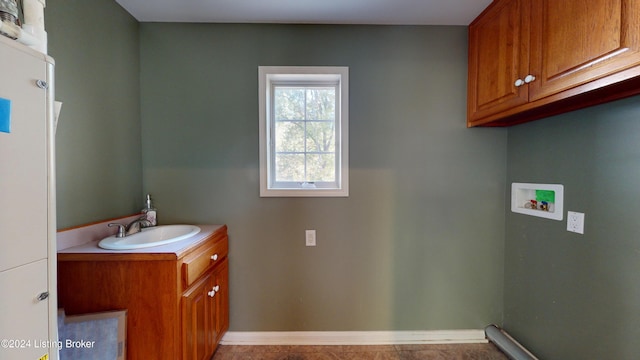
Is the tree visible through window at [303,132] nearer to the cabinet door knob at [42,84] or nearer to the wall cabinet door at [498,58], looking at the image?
the wall cabinet door at [498,58]

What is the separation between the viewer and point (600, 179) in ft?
4.12

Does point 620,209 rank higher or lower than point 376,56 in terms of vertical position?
lower

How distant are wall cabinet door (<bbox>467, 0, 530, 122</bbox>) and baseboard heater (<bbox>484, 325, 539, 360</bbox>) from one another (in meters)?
1.58

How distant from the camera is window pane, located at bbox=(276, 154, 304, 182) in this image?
1.93 m

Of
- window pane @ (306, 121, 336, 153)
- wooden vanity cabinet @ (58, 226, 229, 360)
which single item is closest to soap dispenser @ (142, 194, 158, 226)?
wooden vanity cabinet @ (58, 226, 229, 360)

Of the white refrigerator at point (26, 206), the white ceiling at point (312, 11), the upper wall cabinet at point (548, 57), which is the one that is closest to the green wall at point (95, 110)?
the white ceiling at point (312, 11)

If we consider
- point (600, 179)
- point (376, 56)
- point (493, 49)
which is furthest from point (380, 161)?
point (600, 179)

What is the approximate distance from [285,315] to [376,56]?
207cm

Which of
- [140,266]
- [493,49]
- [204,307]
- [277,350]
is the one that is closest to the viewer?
[140,266]

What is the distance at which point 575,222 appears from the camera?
4.48ft

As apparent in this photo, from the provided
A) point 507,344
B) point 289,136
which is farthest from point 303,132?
point 507,344

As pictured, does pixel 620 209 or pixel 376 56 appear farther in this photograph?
pixel 376 56

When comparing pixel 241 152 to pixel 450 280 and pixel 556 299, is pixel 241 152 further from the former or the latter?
pixel 556 299

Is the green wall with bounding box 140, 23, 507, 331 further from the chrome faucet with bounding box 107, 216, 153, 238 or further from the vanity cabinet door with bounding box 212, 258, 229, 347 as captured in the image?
the chrome faucet with bounding box 107, 216, 153, 238
